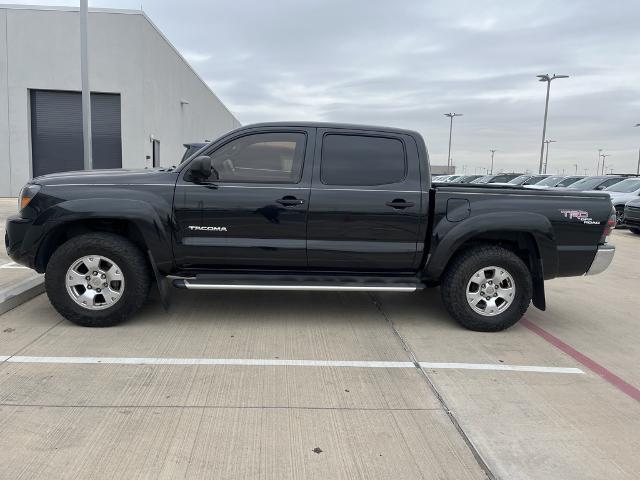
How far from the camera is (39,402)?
3.46m

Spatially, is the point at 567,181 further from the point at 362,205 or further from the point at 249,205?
the point at 249,205

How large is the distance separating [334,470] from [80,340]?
2893 millimetres

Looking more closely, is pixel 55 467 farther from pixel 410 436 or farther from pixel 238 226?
pixel 238 226

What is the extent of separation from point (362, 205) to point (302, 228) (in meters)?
0.62

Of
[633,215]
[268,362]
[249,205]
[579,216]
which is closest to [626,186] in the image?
[633,215]

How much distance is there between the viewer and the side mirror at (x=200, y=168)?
4.70 m

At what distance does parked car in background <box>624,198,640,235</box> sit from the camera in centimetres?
1444

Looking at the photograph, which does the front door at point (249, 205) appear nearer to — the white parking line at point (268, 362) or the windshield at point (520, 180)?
the white parking line at point (268, 362)

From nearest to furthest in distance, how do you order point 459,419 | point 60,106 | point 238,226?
point 459,419
point 238,226
point 60,106

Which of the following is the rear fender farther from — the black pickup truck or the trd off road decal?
the trd off road decal

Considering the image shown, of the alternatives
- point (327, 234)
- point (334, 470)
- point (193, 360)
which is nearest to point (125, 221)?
point (193, 360)

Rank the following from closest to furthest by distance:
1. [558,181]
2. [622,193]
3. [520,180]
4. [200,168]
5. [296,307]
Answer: [200,168] → [296,307] → [622,193] → [558,181] → [520,180]

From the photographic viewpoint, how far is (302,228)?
196 inches

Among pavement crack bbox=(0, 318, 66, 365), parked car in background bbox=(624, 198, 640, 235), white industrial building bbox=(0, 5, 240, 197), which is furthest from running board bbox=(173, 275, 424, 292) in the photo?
white industrial building bbox=(0, 5, 240, 197)
